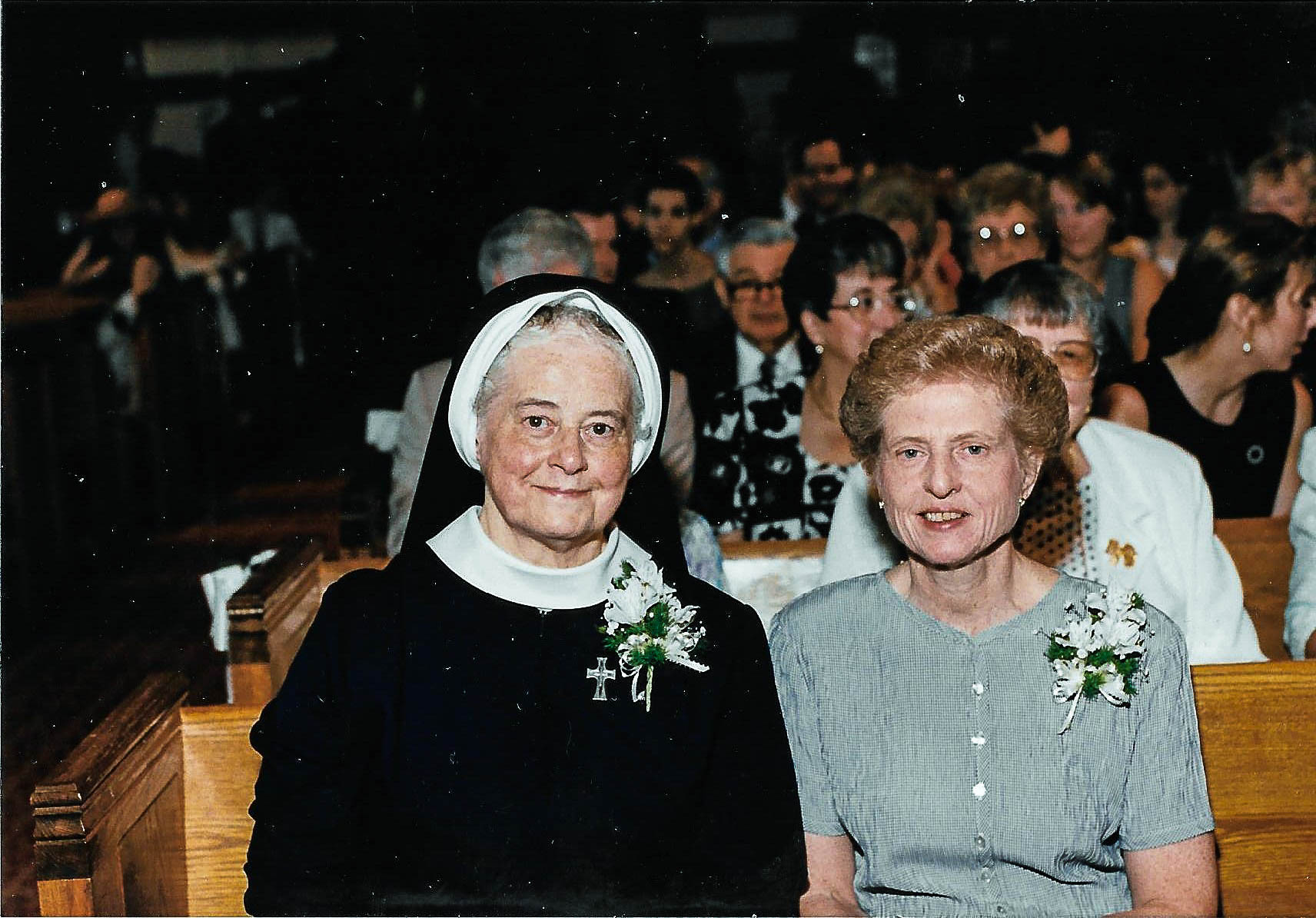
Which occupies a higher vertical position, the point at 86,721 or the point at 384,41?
the point at 384,41

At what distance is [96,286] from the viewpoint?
7.16 meters

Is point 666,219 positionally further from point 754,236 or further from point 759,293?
point 759,293

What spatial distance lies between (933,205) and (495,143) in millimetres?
1960

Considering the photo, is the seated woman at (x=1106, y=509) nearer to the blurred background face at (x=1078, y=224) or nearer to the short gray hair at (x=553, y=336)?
the short gray hair at (x=553, y=336)

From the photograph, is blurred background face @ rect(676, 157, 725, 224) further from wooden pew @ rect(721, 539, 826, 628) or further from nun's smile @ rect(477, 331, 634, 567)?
nun's smile @ rect(477, 331, 634, 567)

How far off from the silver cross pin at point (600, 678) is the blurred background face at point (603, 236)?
2.53 m

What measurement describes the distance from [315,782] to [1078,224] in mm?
4735

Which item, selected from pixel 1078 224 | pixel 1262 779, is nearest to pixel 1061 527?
pixel 1262 779

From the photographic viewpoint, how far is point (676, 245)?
18.5 feet

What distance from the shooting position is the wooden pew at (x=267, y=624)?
131 inches

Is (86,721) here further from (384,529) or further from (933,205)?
(933,205)

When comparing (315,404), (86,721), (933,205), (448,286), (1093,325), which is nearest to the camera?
(1093,325)

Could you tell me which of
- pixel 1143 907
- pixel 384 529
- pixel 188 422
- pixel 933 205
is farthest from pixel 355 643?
pixel 188 422

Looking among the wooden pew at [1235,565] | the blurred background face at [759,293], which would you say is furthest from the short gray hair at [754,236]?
the wooden pew at [1235,565]
